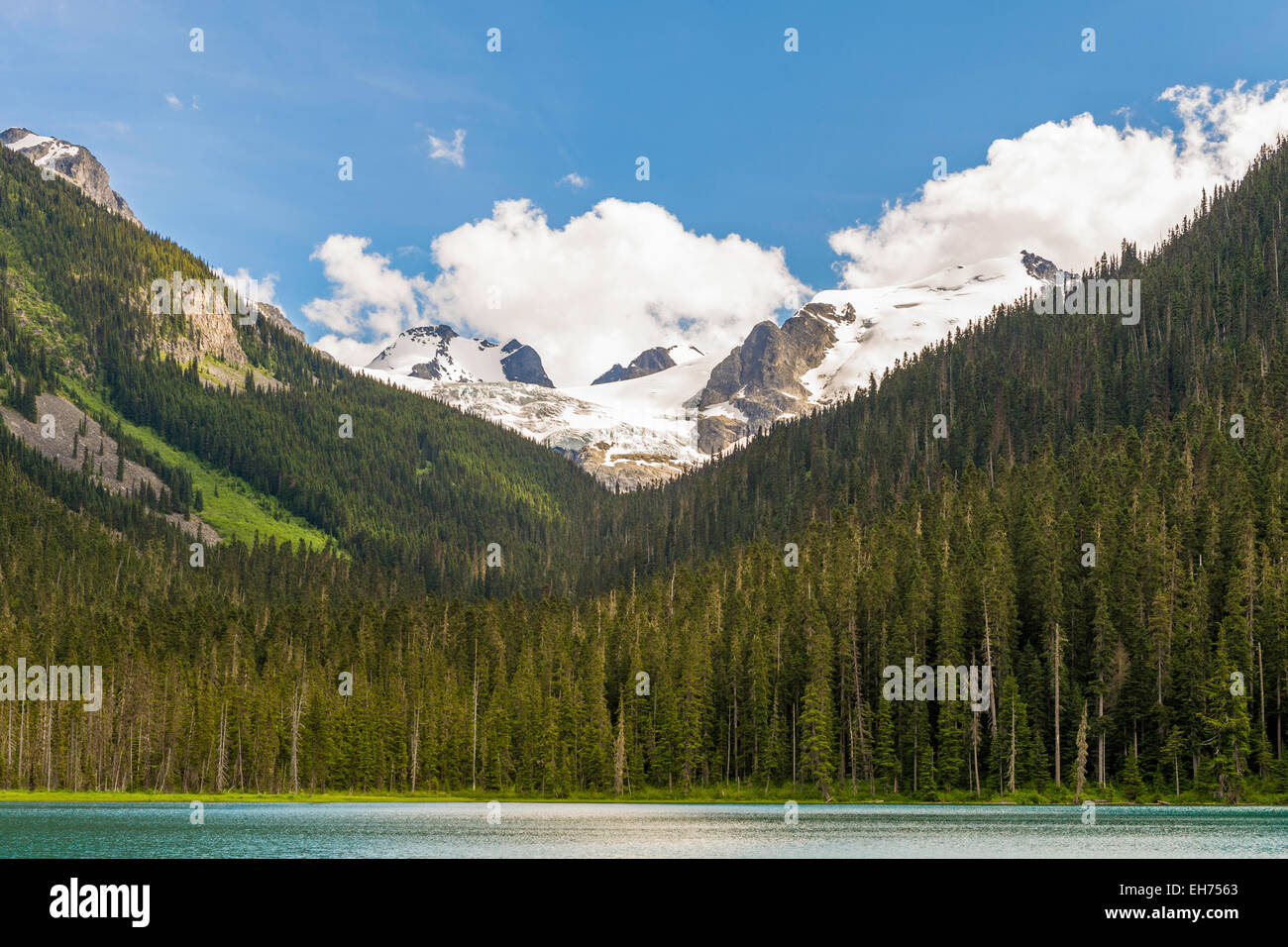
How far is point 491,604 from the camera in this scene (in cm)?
18325

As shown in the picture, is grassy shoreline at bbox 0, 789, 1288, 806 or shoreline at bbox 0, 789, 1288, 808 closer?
grassy shoreline at bbox 0, 789, 1288, 806

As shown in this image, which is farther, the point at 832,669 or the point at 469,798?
the point at 469,798

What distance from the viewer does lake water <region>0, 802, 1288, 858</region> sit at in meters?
61.8

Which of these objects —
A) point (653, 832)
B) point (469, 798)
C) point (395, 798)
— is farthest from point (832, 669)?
point (395, 798)

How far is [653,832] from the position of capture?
75.6 m

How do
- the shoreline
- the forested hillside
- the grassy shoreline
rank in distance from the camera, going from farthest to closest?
the shoreline → the forested hillside → the grassy shoreline

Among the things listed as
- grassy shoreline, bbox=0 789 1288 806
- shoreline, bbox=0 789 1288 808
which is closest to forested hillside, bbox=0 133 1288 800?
grassy shoreline, bbox=0 789 1288 806

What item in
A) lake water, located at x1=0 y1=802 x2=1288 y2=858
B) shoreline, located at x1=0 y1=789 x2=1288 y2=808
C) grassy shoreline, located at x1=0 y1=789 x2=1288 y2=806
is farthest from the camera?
shoreline, located at x1=0 y1=789 x2=1288 y2=808

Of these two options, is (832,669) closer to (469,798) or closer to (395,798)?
(469,798)

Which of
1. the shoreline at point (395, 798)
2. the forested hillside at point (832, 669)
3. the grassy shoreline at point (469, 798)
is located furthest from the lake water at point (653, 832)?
the forested hillside at point (832, 669)

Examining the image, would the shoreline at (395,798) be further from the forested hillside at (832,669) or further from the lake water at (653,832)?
the lake water at (653,832)

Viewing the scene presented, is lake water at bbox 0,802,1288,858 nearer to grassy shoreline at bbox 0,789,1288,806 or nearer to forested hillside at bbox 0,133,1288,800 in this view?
grassy shoreline at bbox 0,789,1288,806
